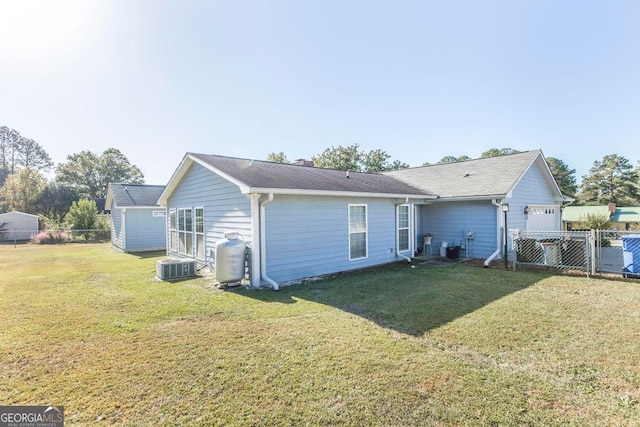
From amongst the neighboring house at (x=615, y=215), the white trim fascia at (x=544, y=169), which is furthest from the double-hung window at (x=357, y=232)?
the neighboring house at (x=615, y=215)

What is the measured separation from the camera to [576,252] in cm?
898

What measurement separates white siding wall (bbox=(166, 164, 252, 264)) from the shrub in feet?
50.0

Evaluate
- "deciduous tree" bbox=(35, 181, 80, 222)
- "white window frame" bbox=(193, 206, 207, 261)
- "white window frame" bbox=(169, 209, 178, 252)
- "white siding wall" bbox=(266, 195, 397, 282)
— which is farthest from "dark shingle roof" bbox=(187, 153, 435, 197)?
"deciduous tree" bbox=(35, 181, 80, 222)

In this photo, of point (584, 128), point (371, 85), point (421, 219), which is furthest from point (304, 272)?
point (584, 128)

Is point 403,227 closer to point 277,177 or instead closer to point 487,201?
point 487,201

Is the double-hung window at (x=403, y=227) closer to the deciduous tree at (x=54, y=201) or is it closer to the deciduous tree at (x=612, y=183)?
the deciduous tree at (x=54, y=201)

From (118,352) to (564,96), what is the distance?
20062mm

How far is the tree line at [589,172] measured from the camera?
1385 inches

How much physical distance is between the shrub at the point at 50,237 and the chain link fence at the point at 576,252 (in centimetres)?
2590

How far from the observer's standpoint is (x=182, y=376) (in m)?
3.31

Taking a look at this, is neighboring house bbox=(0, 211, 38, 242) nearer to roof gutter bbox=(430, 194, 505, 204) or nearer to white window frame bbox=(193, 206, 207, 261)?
white window frame bbox=(193, 206, 207, 261)

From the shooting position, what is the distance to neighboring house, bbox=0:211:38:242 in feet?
76.1

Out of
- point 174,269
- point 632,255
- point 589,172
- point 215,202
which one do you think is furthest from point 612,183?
point 174,269

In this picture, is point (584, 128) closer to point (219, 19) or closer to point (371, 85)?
point (371, 85)
